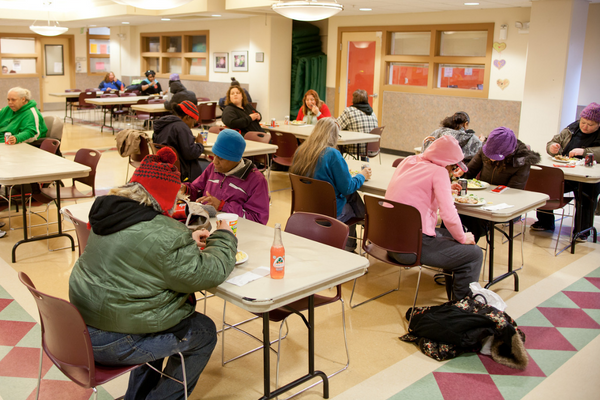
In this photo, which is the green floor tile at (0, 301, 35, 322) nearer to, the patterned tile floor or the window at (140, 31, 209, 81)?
the patterned tile floor

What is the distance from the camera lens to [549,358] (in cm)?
312

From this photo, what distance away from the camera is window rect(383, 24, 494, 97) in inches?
332

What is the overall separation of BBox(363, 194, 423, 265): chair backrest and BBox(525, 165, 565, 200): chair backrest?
6.83ft

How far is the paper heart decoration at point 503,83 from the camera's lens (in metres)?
8.03

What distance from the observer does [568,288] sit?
4.13m

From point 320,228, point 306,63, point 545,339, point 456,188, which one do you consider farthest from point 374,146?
point 320,228

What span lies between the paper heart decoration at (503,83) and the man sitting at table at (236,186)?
230 inches

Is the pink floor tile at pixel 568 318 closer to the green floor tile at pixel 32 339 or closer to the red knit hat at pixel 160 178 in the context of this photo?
the red knit hat at pixel 160 178

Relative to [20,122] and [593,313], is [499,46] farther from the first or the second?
[20,122]

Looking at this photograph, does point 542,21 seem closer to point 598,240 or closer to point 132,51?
point 598,240

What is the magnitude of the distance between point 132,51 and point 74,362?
14.4 meters

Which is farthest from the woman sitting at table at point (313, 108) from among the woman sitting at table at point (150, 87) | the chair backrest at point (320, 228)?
the woman sitting at table at point (150, 87)

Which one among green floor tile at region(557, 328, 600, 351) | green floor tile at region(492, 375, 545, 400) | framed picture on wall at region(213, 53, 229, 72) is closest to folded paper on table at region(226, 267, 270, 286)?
green floor tile at region(492, 375, 545, 400)

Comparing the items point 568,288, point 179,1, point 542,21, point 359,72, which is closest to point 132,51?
point 359,72
